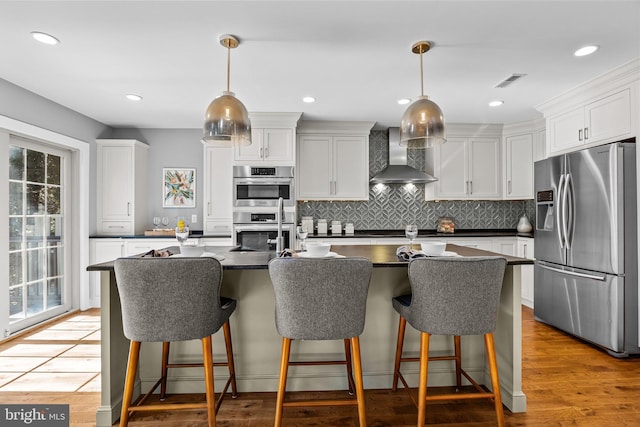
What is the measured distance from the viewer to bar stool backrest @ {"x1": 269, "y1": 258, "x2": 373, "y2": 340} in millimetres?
1746

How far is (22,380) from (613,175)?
470 cm

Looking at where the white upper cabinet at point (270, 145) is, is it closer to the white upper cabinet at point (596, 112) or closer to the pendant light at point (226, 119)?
the pendant light at point (226, 119)

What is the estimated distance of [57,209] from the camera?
4.23 metres

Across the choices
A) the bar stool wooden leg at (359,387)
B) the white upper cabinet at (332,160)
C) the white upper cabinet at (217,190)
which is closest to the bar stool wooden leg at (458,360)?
the bar stool wooden leg at (359,387)

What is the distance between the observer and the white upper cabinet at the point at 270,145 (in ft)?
14.5

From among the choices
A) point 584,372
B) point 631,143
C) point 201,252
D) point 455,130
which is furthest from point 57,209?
point 631,143

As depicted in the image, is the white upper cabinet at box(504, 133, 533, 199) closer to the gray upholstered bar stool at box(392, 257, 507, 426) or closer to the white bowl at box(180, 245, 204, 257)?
the gray upholstered bar stool at box(392, 257, 507, 426)

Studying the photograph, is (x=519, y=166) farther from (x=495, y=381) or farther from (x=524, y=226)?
(x=495, y=381)

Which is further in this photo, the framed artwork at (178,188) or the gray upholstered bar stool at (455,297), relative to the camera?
the framed artwork at (178,188)

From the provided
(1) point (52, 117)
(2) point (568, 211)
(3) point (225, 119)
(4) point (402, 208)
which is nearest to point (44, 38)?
(3) point (225, 119)

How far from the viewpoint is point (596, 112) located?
130 inches

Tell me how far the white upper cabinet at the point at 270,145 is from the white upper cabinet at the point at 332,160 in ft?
1.28

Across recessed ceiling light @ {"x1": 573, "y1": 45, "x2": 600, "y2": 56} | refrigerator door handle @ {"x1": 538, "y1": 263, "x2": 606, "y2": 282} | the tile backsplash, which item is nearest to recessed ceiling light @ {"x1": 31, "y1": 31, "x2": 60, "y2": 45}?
the tile backsplash

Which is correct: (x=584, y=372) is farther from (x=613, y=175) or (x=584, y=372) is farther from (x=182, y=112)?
(x=182, y=112)
